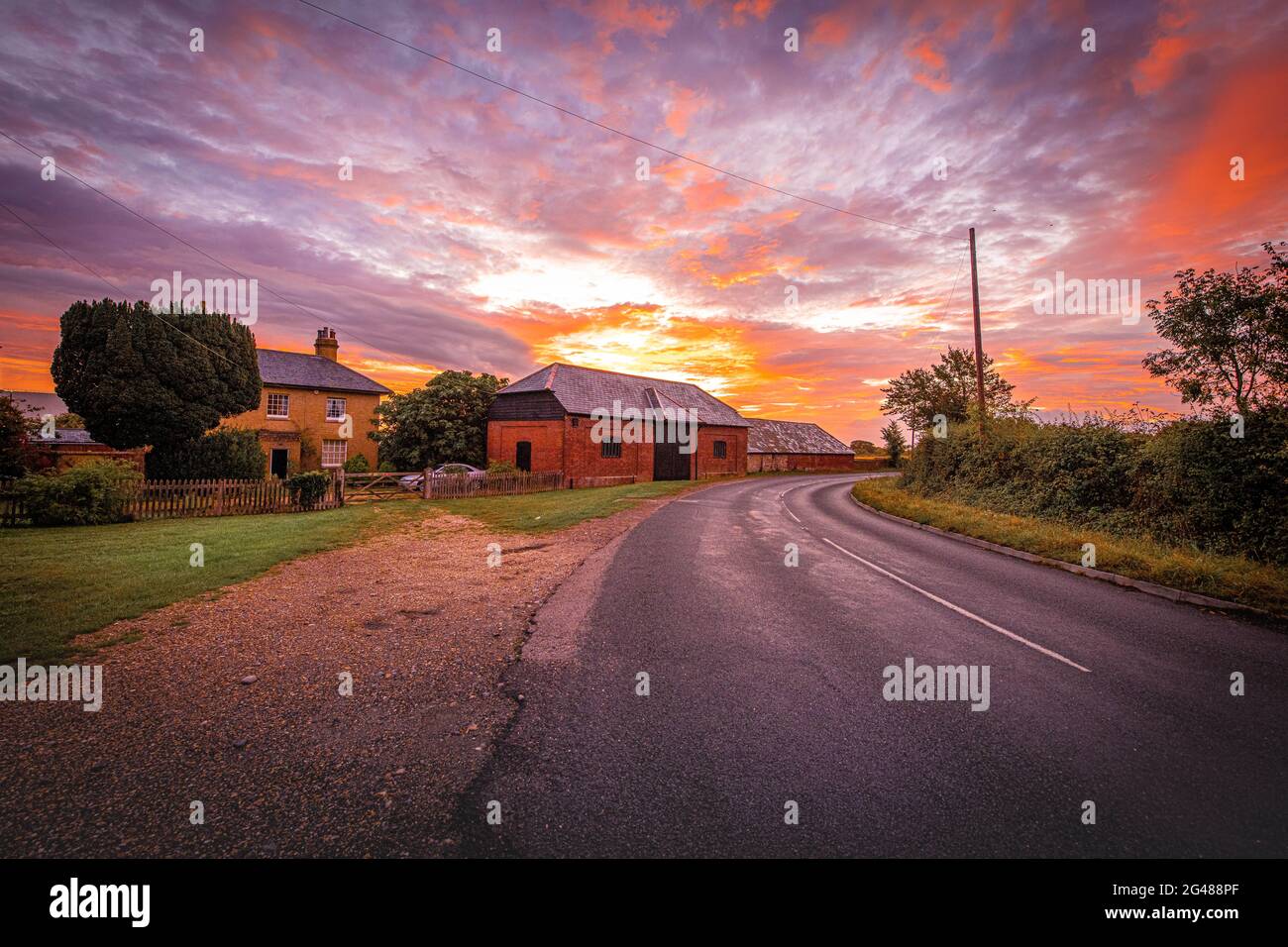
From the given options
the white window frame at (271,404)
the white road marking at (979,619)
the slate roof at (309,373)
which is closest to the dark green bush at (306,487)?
the white road marking at (979,619)

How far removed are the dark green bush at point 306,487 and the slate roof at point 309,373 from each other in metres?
18.3

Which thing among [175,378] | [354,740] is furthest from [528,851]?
[175,378]

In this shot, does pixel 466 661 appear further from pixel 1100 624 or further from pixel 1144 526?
pixel 1144 526

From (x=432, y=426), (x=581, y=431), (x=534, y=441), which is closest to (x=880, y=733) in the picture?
(x=534, y=441)

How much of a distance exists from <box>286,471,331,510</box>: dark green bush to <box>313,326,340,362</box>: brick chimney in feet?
77.0

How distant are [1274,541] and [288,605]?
16.2 m

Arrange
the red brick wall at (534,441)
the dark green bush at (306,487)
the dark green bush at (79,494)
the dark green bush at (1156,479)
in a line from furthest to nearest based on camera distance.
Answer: the red brick wall at (534,441), the dark green bush at (306,487), the dark green bush at (79,494), the dark green bush at (1156,479)

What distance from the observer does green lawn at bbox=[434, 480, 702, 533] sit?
Answer: 15500mm

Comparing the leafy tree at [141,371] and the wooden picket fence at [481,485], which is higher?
the leafy tree at [141,371]

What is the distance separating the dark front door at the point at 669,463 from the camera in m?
38.5

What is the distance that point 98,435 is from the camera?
20172 mm

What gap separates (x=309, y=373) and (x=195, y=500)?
21.2 m

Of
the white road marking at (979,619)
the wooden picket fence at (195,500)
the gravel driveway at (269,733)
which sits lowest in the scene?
the white road marking at (979,619)

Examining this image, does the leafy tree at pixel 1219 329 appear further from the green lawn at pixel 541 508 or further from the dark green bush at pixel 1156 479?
the green lawn at pixel 541 508
